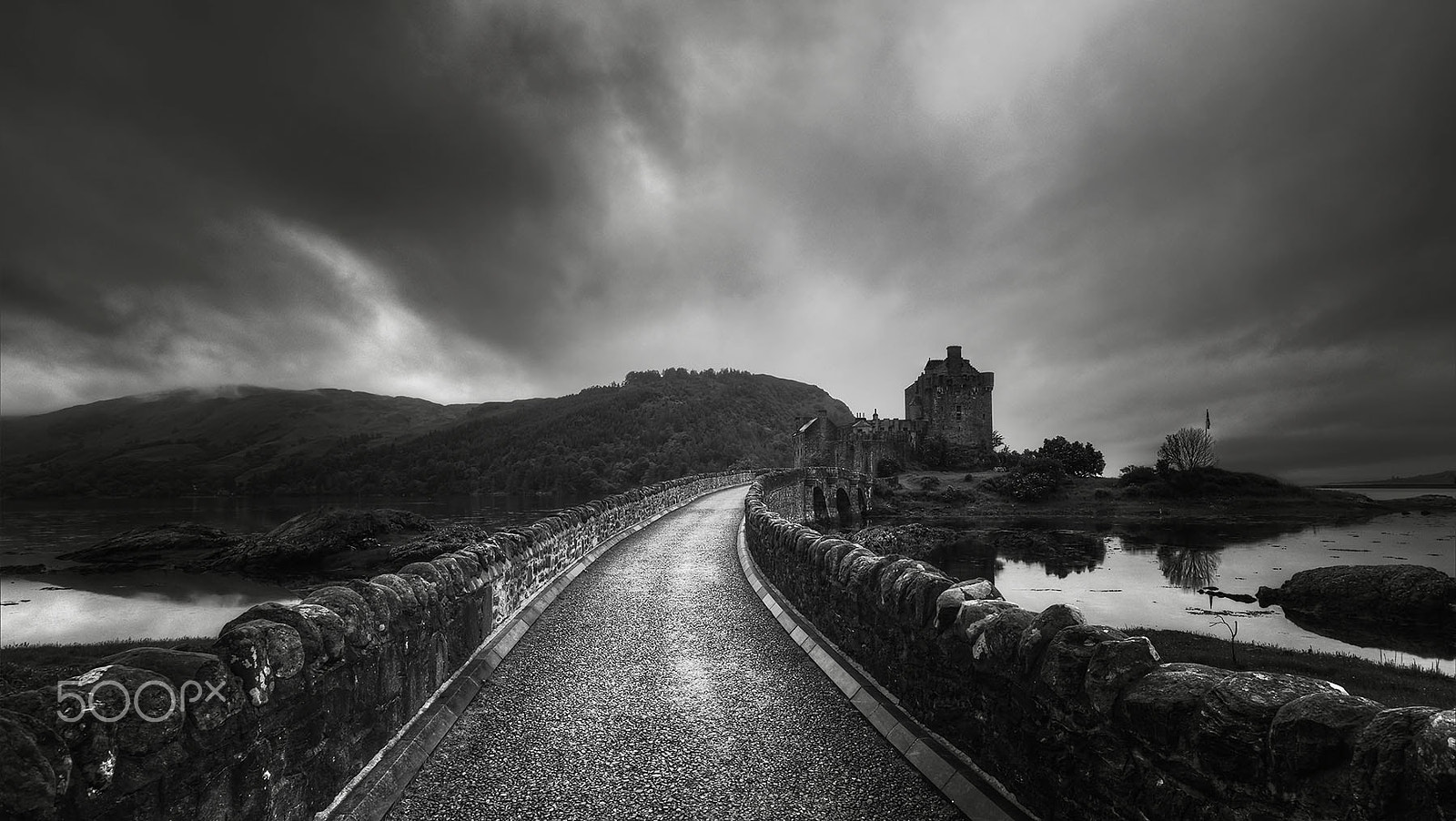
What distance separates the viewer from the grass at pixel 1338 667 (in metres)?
9.85

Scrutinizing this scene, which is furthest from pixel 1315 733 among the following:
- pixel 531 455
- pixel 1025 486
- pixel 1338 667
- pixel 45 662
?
pixel 531 455

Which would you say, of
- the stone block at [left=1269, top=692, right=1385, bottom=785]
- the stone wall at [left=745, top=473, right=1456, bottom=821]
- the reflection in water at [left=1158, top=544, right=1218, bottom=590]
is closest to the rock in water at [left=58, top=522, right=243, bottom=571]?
the stone wall at [left=745, top=473, right=1456, bottom=821]

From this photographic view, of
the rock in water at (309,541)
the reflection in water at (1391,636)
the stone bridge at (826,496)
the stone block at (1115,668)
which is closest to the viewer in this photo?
the stone block at (1115,668)

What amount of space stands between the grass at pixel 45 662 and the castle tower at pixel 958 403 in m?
67.0

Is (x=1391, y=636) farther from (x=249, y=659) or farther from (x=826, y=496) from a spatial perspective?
(x=826, y=496)

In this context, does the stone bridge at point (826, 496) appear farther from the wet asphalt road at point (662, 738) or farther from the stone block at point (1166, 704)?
the stone block at point (1166, 704)

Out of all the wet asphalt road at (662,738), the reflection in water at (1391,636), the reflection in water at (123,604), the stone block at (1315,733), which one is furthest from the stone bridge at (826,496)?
the stone block at (1315,733)

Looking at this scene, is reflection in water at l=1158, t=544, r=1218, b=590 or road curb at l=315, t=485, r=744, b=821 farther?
reflection in water at l=1158, t=544, r=1218, b=590

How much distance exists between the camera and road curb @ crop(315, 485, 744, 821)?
3.65m

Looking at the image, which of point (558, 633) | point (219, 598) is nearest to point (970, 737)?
point (558, 633)

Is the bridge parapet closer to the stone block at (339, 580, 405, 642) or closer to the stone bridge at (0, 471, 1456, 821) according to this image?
the stone bridge at (0, 471, 1456, 821)

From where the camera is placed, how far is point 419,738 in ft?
14.6

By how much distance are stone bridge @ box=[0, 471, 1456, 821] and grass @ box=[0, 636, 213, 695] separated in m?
8.07

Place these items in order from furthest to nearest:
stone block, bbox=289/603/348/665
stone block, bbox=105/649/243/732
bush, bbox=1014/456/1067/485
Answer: bush, bbox=1014/456/1067/485 < stone block, bbox=289/603/348/665 < stone block, bbox=105/649/243/732
